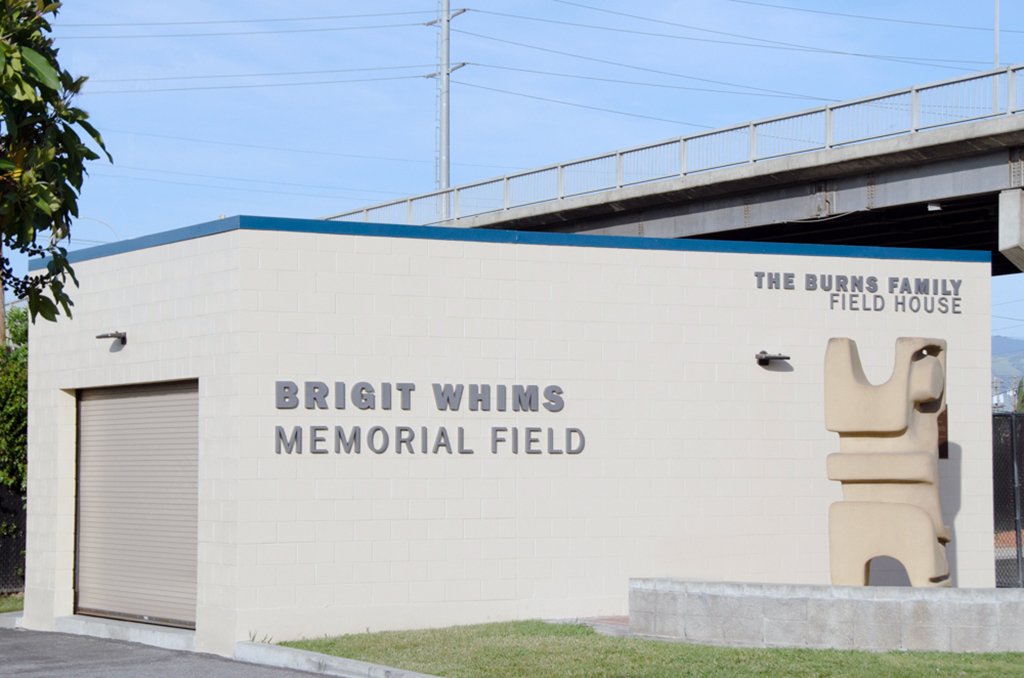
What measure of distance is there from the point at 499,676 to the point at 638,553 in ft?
15.9

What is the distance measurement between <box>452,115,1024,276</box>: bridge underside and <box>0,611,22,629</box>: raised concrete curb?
19.1m

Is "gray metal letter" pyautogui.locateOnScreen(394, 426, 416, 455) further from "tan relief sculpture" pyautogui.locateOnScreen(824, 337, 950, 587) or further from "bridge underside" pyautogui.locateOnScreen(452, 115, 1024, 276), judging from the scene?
"bridge underside" pyautogui.locateOnScreen(452, 115, 1024, 276)

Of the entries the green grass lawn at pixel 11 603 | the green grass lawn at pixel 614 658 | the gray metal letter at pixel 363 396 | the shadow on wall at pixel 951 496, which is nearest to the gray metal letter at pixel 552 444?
the gray metal letter at pixel 363 396

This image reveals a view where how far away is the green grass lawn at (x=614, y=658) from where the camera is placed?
1057 centimetres

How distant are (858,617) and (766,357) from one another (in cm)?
488

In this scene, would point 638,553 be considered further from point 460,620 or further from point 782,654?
point 782,654

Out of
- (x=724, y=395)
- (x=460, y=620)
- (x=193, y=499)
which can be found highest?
(x=724, y=395)

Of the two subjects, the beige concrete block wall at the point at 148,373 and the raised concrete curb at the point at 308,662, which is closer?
the raised concrete curb at the point at 308,662

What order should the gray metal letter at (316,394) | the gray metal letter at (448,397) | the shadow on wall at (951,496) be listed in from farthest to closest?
1. the shadow on wall at (951,496)
2. the gray metal letter at (448,397)
3. the gray metal letter at (316,394)

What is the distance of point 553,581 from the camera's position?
48.2 feet

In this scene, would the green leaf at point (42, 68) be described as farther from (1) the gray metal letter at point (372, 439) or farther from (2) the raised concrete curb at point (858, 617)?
(1) the gray metal letter at point (372, 439)

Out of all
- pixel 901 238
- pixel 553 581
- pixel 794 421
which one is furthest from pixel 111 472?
pixel 901 238

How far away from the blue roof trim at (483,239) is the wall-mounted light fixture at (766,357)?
1380 mm

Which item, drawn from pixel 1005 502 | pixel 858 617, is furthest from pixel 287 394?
pixel 1005 502
